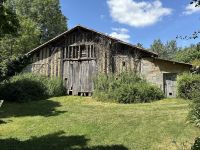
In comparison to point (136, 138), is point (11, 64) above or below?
above

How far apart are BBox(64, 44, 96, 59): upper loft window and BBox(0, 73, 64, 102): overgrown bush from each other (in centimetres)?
251

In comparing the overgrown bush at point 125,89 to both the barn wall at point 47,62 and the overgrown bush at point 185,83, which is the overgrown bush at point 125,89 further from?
the barn wall at point 47,62

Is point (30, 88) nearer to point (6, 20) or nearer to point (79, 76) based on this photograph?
point (79, 76)

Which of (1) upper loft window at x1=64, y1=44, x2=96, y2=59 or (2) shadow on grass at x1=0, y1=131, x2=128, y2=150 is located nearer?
(2) shadow on grass at x1=0, y1=131, x2=128, y2=150

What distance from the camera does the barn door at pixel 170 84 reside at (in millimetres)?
26031

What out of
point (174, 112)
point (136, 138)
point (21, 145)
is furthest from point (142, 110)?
point (21, 145)

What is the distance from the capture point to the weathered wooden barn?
26297 millimetres

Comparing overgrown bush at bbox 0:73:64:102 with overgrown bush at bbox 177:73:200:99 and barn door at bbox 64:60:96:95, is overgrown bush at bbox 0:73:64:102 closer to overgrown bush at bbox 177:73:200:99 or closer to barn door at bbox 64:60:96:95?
A: barn door at bbox 64:60:96:95

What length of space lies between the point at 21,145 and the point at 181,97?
1534cm

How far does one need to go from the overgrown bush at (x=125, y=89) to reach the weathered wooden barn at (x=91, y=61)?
1051 millimetres

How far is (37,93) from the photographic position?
2606cm

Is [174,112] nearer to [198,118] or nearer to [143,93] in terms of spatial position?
[198,118]

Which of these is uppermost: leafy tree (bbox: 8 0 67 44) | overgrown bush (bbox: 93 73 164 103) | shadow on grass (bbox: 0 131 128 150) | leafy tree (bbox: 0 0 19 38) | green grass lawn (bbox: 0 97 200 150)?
leafy tree (bbox: 8 0 67 44)

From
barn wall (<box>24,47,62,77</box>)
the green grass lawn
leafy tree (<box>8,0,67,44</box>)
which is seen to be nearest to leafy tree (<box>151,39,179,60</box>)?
leafy tree (<box>8,0,67,44</box>)
